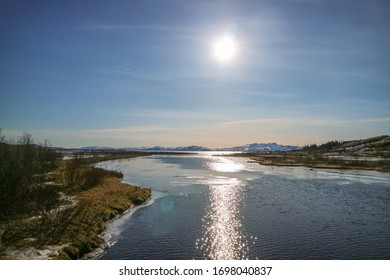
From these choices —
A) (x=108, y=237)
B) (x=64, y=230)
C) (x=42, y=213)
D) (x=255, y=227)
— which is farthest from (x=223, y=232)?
(x=42, y=213)

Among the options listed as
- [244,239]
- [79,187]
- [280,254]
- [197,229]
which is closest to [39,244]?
[197,229]

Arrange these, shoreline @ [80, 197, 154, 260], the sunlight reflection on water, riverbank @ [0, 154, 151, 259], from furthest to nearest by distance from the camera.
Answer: the sunlight reflection on water
shoreline @ [80, 197, 154, 260]
riverbank @ [0, 154, 151, 259]

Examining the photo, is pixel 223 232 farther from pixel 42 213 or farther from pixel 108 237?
pixel 42 213

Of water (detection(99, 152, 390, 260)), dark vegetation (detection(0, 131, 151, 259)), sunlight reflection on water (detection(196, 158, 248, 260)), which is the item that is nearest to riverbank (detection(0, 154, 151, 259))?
dark vegetation (detection(0, 131, 151, 259))

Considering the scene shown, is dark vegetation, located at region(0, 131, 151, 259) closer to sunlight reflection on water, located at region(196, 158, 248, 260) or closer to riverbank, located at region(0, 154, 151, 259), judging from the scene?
riverbank, located at region(0, 154, 151, 259)

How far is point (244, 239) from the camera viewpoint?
69.8 feet

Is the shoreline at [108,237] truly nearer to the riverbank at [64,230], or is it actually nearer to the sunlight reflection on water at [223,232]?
the riverbank at [64,230]

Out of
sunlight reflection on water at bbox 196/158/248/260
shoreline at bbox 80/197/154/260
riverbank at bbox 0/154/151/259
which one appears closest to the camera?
riverbank at bbox 0/154/151/259

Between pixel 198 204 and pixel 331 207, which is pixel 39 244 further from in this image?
pixel 331 207

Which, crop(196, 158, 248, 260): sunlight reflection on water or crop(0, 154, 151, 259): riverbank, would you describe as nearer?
crop(0, 154, 151, 259): riverbank

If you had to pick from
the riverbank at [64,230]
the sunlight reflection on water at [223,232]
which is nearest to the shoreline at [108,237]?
the riverbank at [64,230]

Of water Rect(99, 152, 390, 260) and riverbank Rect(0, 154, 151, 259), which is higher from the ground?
riverbank Rect(0, 154, 151, 259)

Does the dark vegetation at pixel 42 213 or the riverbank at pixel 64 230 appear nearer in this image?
the riverbank at pixel 64 230
